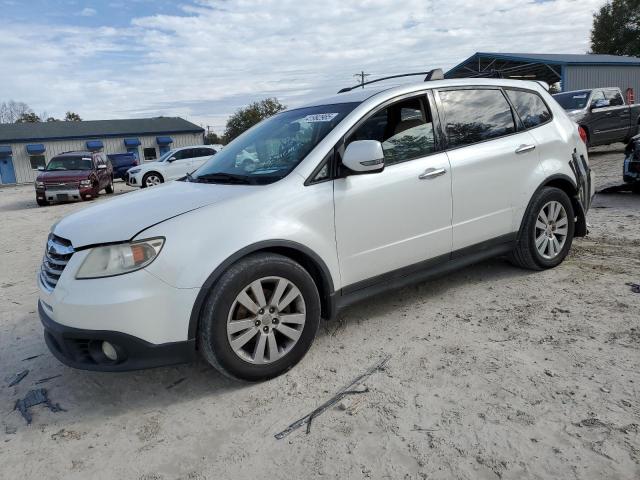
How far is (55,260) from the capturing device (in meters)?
2.98

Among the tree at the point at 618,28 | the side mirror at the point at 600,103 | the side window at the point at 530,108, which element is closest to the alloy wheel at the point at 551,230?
the side window at the point at 530,108

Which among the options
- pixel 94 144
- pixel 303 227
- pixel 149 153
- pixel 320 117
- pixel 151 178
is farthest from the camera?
pixel 149 153

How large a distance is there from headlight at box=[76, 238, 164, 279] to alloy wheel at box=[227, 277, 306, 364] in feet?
1.77

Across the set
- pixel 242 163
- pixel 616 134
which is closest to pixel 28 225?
pixel 242 163

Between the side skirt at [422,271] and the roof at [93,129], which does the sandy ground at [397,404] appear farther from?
the roof at [93,129]

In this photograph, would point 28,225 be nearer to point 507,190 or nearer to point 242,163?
point 242,163

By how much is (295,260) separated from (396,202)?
2.77 feet

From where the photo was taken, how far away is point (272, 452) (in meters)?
2.38

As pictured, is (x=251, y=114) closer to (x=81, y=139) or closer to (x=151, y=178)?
(x=81, y=139)

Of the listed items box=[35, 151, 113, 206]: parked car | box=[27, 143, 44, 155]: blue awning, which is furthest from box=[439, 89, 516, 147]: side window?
box=[27, 143, 44, 155]: blue awning

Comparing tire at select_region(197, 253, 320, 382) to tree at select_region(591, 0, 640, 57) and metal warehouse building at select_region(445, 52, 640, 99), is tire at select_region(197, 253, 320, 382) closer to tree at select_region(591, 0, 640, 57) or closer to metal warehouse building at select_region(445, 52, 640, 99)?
metal warehouse building at select_region(445, 52, 640, 99)

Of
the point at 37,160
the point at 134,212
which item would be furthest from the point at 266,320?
the point at 37,160

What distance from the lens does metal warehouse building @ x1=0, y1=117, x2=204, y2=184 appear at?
135 ft

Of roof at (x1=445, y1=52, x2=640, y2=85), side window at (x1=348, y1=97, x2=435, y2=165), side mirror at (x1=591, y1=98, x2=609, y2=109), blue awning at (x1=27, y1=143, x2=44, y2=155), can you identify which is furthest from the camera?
blue awning at (x1=27, y1=143, x2=44, y2=155)
